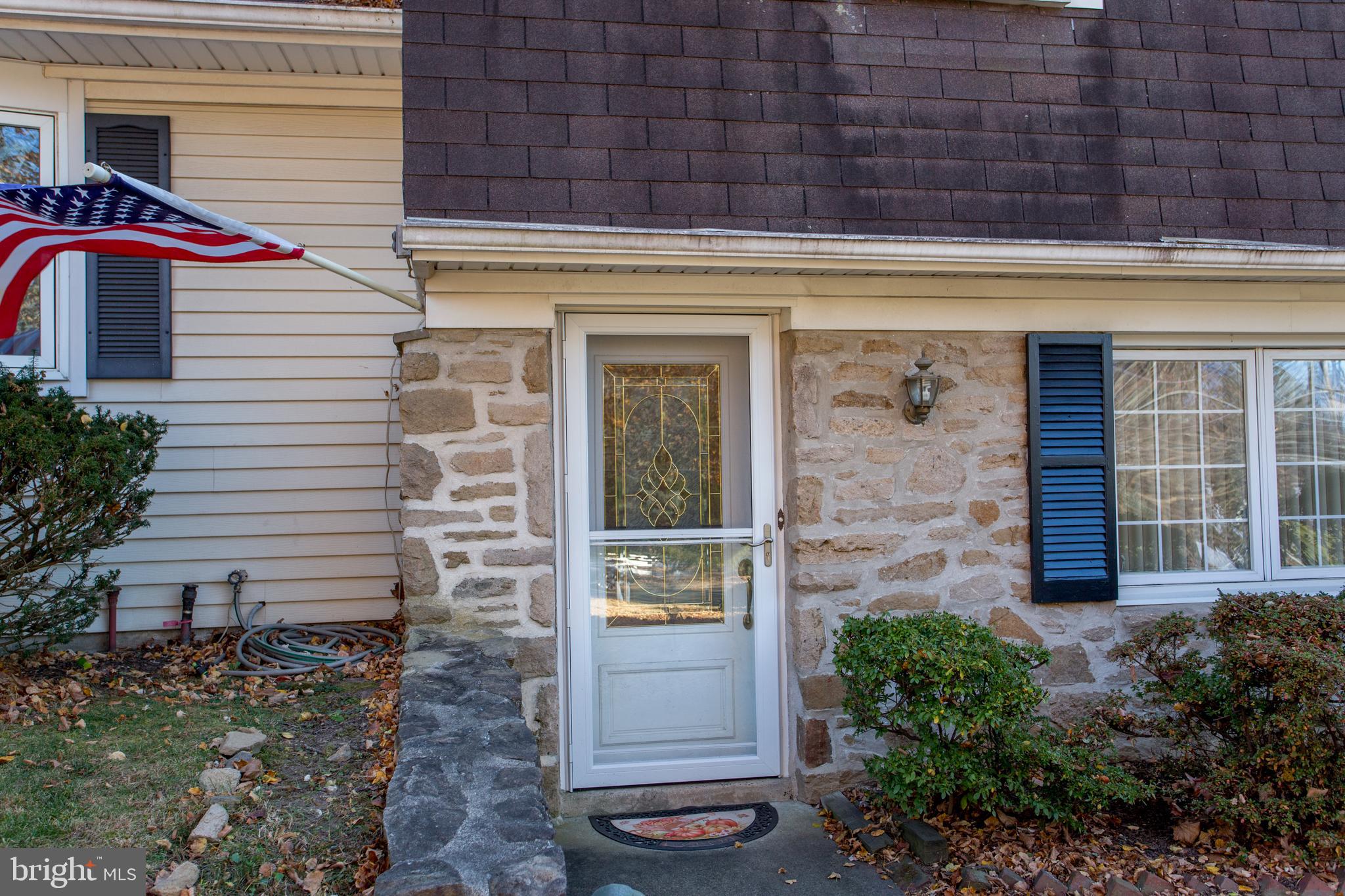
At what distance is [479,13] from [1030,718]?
3.88 m

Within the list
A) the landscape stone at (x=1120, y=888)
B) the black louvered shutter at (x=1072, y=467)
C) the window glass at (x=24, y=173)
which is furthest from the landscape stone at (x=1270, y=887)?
the window glass at (x=24, y=173)

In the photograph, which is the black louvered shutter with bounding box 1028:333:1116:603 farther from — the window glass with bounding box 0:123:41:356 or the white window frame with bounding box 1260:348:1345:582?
the window glass with bounding box 0:123:41:356

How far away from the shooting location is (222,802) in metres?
3.36

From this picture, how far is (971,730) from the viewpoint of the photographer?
3.76m

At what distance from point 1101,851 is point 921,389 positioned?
208 cm

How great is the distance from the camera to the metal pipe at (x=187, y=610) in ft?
18.3

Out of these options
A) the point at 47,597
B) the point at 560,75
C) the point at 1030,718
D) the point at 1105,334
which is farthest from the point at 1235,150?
the point at 47,597

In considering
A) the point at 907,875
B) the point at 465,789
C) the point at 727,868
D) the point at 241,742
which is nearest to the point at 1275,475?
the point at 907,875

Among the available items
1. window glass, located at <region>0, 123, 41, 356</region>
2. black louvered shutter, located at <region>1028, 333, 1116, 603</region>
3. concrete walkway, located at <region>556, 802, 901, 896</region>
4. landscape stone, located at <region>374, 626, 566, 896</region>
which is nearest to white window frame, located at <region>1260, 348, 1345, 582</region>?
black louvered shutter, located at <region>1028, 333, 1116, 603</region>

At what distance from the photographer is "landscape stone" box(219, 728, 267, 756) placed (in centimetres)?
386

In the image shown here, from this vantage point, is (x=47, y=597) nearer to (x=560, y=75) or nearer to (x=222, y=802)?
(x=222, y=802)

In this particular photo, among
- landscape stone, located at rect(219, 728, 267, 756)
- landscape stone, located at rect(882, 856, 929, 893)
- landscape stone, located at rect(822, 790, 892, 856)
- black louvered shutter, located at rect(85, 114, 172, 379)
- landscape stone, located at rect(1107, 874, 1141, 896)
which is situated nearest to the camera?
landscape stone, located at rect(1107, 874, 1141, 896)

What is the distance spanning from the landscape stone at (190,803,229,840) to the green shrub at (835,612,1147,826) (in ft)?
7.95

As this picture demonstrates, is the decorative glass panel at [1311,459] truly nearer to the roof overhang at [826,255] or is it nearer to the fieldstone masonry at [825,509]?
the roof overhang at [826,255]
